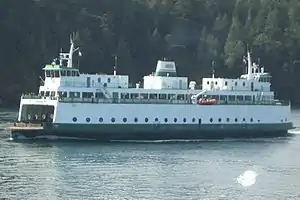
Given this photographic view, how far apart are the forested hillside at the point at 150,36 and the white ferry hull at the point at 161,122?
5379cm

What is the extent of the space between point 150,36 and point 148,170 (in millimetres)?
96318

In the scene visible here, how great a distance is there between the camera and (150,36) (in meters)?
153

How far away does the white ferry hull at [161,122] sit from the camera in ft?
235

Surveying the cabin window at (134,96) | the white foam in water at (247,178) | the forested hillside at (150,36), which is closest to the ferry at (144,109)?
the cabin window at (134,96)

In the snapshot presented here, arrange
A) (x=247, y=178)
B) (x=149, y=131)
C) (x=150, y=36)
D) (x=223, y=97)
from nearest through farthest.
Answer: (x=247, y=178) < (x=149, y=131) < (x=223, y=97) < (x=150, y=36)

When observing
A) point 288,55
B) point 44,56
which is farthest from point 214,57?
point 44,56

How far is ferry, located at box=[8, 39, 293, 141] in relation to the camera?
72.2m

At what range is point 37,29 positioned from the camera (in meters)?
136

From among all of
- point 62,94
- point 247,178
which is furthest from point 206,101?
Answer: point 247,178

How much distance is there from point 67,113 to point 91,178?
18.6 metres

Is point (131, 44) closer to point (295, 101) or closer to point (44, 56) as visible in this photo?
point (44, 56)

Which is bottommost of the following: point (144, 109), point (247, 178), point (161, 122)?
point (247, 178)

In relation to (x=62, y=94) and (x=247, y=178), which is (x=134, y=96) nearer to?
(x=62, y=94)

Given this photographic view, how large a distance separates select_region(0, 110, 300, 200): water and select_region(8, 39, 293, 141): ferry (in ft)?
5.56
